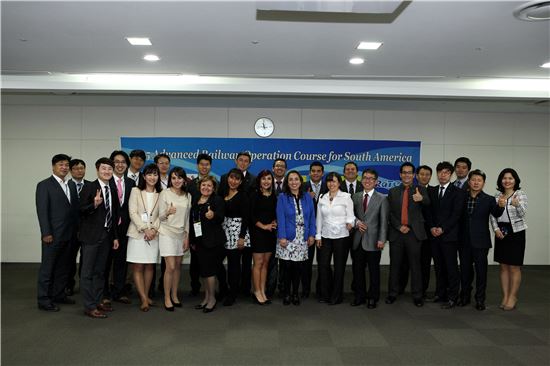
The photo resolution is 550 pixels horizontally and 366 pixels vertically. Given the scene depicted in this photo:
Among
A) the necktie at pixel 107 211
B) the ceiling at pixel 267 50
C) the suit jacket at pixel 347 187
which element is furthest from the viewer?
the suit jacket at pixel 347 187

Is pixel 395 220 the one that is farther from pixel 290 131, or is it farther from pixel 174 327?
pixel 290 131

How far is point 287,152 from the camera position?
7.68 m

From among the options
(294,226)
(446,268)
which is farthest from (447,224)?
(294,226)

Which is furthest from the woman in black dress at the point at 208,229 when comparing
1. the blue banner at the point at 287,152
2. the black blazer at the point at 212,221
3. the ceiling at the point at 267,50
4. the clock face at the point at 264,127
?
the clock face at the point at 264,127

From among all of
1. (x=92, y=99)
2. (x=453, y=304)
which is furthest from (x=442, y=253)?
(x=92, y=99)

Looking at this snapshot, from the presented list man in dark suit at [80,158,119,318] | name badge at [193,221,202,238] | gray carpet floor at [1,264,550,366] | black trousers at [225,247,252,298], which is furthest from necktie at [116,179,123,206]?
black trousers at [225,247,252,298]

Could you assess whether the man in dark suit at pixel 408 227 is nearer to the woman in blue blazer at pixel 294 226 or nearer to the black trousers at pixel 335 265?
the black trousers at pixel 335 265

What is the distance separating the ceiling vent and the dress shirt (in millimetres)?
2384

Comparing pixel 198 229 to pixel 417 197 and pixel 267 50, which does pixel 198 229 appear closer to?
pixel 267 50

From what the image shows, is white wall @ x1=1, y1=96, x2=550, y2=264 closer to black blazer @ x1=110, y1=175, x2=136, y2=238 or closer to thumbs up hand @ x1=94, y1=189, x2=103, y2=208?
black blazer @ x1=110, y1=175, x2=136, y2=238

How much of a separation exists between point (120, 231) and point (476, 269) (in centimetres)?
401

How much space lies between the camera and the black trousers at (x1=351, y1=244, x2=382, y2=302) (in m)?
4.99

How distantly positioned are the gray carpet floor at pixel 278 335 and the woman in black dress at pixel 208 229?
0.46 meters

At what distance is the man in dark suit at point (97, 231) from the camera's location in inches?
171
